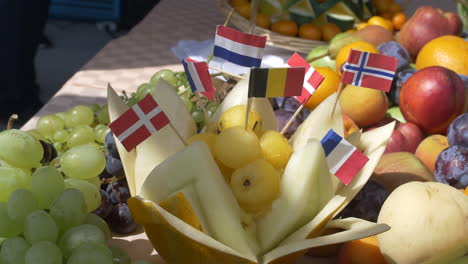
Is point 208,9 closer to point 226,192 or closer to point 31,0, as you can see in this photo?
point 31,0

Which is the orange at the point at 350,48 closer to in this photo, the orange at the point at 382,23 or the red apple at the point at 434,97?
the red apple at the point at 434,97

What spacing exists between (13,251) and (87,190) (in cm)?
11

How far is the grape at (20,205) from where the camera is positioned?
0.48 meters

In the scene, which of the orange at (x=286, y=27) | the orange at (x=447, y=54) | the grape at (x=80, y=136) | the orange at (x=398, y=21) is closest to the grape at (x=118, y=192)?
the grape at (x=80, y=136)

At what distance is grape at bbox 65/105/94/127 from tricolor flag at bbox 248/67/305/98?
37 centimetres

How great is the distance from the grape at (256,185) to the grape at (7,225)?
218mm

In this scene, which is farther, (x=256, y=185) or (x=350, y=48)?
(x=350, y=48)

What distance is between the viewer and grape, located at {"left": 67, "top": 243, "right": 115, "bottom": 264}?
1.47 ft

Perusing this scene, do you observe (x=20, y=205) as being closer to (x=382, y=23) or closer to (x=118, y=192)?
(x=118, y=192)

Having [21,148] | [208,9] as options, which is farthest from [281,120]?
[208,9]

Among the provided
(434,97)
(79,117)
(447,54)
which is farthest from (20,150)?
(447,54)

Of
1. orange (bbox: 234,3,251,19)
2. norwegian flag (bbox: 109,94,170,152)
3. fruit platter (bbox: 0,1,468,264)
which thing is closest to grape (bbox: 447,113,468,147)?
fruit platter (bbox: 0,1,468,264)

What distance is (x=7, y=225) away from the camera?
489 mm

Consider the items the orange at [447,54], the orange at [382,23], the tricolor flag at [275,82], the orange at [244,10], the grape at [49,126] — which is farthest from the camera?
the orange at [244,10]
